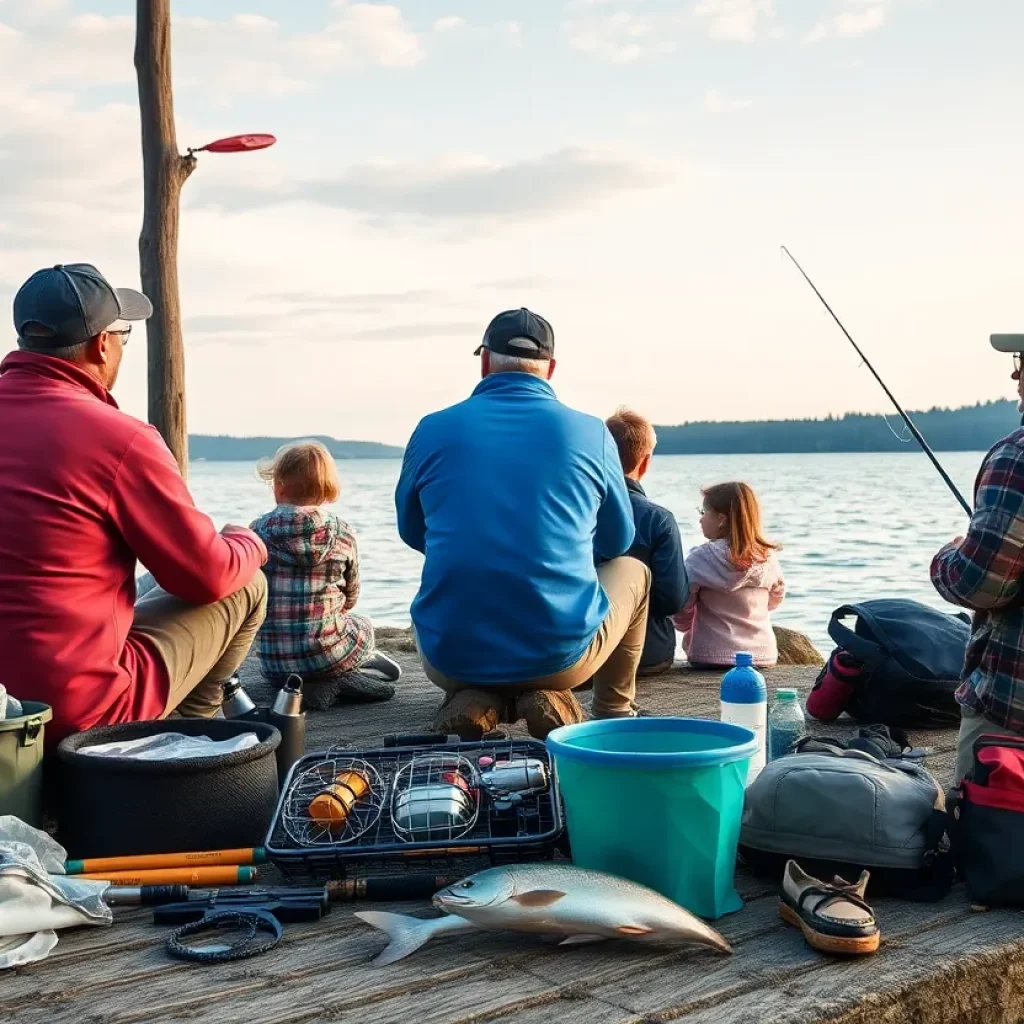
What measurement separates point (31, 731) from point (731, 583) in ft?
10.7

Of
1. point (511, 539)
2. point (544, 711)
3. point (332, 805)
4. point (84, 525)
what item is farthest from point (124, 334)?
point (544, 711)

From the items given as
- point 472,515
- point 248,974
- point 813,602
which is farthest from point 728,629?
point 813,602

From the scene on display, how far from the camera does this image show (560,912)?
2.20m

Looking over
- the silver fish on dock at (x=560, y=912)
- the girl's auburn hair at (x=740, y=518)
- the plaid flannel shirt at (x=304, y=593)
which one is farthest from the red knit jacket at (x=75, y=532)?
the girl's auburn hair at (x=740, y=518)

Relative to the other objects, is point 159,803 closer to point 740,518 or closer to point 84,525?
point 84,525

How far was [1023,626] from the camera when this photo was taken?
2846 millimetres

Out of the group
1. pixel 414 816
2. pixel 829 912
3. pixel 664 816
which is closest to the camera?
pixel 829 912

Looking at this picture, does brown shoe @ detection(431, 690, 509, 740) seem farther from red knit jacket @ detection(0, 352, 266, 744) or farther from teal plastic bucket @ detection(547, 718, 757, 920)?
teal plastic bucket @ detection(547, 718, 757, 920)

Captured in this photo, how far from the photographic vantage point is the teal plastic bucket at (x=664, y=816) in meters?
2.34

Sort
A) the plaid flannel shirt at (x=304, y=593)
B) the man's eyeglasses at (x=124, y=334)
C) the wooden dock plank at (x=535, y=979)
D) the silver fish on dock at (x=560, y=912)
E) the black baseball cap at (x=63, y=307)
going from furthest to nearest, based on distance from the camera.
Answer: the plaid flannel shirt at (x=304, y=593)
the man's eyeglasses at (x=124, y=334)
the black baseball cap at (x=63, y=307)
the silver fish on dock at (x=560, y=912)
the wooden dock plank at (x=535, y=979)

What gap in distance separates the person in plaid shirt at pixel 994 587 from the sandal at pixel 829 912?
542mm

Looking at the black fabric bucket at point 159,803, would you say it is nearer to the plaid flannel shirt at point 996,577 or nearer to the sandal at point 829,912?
the sandal at point 829,912

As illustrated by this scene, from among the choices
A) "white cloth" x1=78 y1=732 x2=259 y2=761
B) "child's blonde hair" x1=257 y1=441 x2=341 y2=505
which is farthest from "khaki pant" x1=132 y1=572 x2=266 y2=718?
"child's blonde hair" x1=257 y1=441 x2=341 y2=505

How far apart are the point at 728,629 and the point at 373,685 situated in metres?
1.62
